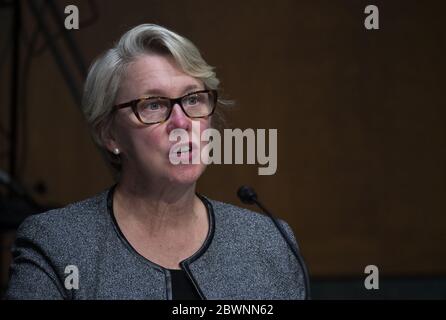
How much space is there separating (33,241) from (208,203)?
0.39 m

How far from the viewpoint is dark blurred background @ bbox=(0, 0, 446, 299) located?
8.78ft

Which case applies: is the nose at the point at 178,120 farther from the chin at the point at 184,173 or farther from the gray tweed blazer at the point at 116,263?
the gray tweed blazer at the point at 116,263

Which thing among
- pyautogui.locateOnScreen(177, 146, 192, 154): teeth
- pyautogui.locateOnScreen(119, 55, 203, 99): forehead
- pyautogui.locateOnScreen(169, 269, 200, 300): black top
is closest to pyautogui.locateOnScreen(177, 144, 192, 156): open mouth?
pyautogui.locateOnScreen(177, 146, 192, 154): teeth

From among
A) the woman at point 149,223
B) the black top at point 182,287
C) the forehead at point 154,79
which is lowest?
the black top at point 182,287

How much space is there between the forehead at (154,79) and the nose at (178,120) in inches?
1.4

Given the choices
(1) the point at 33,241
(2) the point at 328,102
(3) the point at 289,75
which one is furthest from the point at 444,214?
(1) the point at 33,241

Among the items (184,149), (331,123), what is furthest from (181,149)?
(331,123)

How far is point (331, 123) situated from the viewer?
2752 mm

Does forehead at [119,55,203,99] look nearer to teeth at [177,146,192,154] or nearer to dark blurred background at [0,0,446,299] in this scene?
teeth at [177,146,192,154]

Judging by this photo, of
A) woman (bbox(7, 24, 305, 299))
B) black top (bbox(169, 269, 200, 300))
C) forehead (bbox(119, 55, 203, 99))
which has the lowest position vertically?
black top (bbox(169, 269, 200, 300))

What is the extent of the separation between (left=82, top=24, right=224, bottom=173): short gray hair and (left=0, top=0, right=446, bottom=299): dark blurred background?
3.99 ft

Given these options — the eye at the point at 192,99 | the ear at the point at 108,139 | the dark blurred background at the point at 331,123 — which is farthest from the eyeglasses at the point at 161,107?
the dark blurred background at the point at 331,123

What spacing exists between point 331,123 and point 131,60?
4.81ft

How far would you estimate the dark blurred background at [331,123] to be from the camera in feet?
8.78
